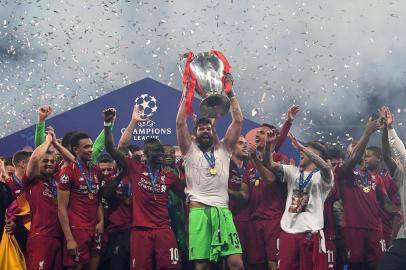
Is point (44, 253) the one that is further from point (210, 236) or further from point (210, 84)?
point (210, 84)

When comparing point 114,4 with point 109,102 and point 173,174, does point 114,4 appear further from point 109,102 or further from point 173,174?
point 173,174

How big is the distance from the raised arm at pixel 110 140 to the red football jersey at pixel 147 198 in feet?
0.32

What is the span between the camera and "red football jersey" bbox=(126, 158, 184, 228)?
246 inches

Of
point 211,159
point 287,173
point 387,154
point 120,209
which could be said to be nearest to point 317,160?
point 287,173

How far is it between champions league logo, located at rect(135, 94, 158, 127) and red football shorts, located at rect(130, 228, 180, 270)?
306 cm

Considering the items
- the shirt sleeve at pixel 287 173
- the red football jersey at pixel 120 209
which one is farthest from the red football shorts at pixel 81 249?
the shirt sleeve at pixel 287 173

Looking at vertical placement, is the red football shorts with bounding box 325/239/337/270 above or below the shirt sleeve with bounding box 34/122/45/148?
below

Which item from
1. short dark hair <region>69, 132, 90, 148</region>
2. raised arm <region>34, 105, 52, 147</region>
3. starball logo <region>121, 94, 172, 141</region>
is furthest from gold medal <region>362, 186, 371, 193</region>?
starball logo <region>121, 94, 172, 141</region>

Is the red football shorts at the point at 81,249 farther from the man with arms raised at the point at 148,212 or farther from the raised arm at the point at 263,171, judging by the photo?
the raised arm at the point at 263,171

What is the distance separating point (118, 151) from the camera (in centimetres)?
626

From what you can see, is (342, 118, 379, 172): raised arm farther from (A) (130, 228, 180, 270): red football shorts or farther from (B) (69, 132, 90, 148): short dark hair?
(B) (69, 132, 90, 148): short dark hair

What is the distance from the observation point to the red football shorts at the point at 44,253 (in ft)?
19.5

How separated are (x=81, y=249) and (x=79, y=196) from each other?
0.45 m

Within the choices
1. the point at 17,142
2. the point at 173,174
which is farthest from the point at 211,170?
the point at 17,142
